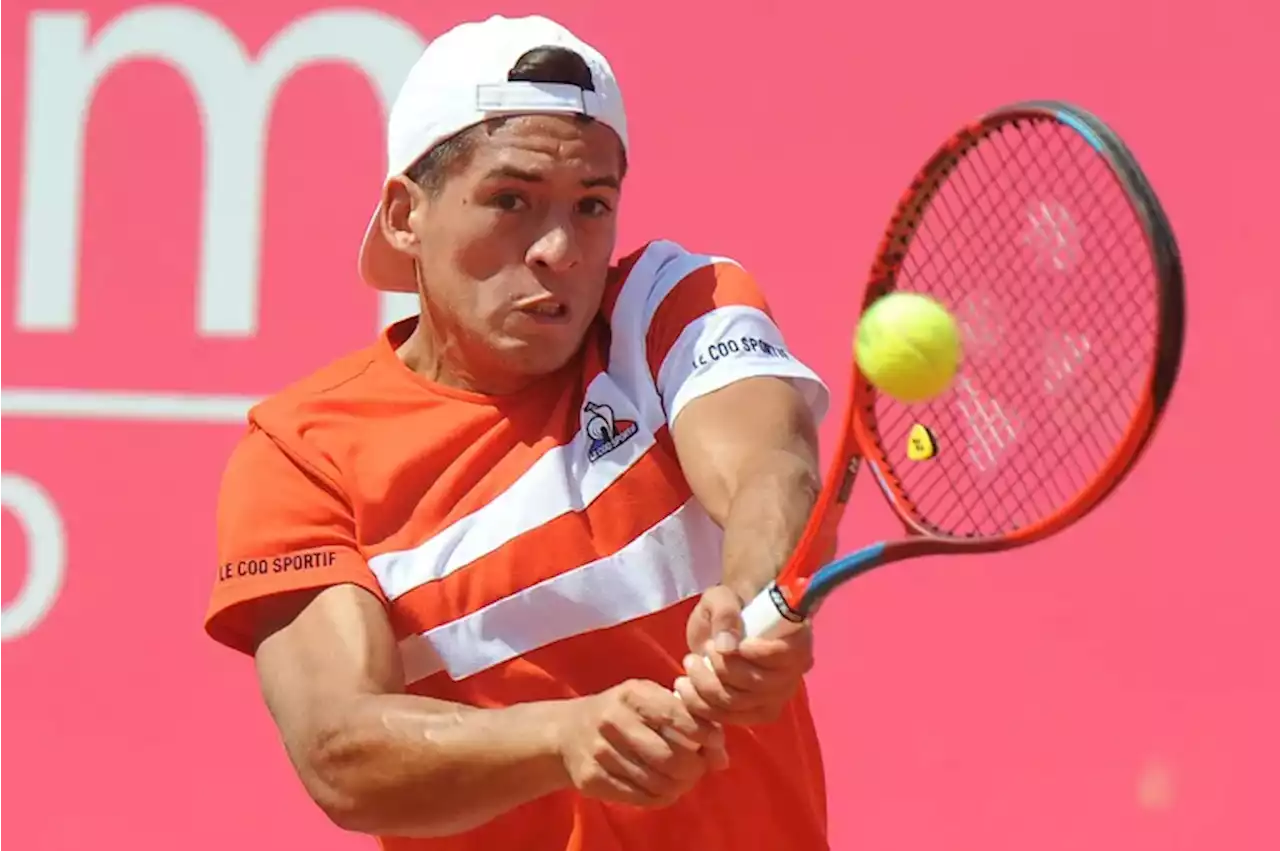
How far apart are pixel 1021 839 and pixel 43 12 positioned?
2.02 meters

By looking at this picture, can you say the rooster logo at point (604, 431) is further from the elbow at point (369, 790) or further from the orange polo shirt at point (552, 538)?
the elbow at point (369, 790)

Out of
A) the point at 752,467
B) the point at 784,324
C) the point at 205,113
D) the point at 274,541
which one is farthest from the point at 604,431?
the point at 205,113

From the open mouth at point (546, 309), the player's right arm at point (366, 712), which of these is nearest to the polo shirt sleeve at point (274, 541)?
the player's right arm at point (366, 712)

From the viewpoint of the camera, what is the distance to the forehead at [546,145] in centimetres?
246

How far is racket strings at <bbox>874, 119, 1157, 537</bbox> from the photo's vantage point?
2.34 m

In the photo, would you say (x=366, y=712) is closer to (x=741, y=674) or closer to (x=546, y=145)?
(x=741, y=674)

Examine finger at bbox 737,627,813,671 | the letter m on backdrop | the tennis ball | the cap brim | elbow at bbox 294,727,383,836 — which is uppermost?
the letter m on backdrop

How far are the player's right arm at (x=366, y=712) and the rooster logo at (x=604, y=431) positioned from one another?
270mm

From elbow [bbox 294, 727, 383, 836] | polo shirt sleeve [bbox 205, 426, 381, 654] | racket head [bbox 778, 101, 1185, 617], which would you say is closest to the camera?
racket head [bbox 778, 101, 1185, 617]

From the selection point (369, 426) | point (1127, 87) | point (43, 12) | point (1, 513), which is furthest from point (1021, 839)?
point (43, 12)

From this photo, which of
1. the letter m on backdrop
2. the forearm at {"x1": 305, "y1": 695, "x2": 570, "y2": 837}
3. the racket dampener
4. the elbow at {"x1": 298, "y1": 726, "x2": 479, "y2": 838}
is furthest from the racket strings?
the letter m on backdrop

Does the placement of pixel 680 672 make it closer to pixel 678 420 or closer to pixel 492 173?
pixel 678 420

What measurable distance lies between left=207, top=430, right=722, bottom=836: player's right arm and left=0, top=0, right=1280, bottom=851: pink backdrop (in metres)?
1.19

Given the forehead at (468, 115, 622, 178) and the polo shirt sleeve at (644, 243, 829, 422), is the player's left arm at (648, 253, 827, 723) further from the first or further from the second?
the forehead at (468, 115, 622, 178)
